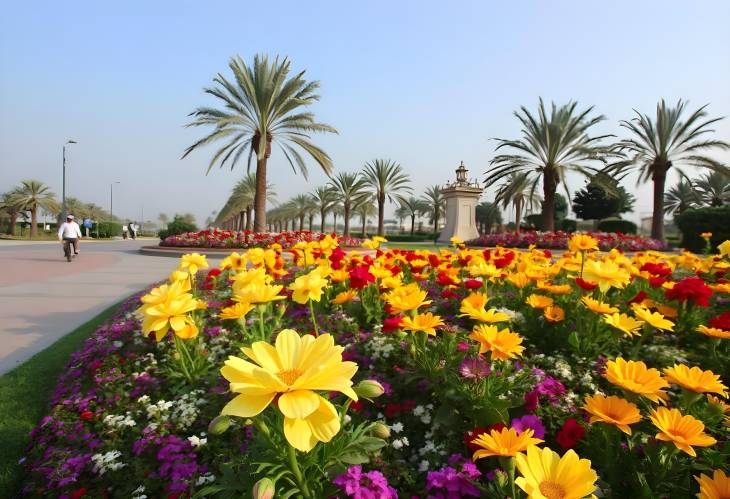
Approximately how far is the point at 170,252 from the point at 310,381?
16.6 meters

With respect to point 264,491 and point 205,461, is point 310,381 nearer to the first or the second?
point 264,491

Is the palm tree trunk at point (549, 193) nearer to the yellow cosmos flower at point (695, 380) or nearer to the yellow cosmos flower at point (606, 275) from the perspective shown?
the yellow cosmos flower at point (606, 275)

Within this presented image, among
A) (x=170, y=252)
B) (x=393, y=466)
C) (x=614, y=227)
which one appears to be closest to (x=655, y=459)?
(x=393, y=466)

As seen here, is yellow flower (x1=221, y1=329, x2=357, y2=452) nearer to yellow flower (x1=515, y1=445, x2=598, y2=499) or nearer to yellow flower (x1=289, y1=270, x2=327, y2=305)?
yellow flower (x1=515, y1=445, x2=598, y2=499)

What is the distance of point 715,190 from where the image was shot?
47.3 m

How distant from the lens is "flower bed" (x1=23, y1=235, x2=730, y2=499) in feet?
3.88

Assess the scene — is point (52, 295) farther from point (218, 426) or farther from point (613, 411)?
point (613, 411)

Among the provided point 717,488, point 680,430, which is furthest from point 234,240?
point 717,488

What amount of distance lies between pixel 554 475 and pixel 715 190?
61.0 m

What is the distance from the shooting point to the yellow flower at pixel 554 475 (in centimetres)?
103

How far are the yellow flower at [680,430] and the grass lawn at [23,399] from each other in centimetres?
303

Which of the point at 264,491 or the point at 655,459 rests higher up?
the point at 264,491

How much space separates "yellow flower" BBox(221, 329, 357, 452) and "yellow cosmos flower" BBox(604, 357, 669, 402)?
3.14 ft

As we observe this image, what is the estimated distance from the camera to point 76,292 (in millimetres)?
7805
